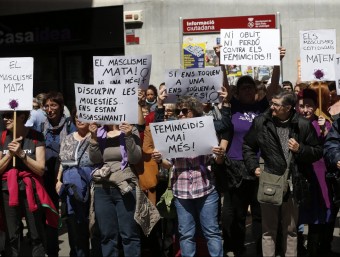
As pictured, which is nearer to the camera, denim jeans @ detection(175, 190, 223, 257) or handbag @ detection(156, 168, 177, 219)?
denim jeans @ detection(175, 190, 223, 257)

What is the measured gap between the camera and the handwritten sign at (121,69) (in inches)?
276

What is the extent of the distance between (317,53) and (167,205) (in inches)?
94.5

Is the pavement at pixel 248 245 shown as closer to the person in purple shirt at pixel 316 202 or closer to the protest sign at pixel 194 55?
the person in purple shirt at pixel 316 202

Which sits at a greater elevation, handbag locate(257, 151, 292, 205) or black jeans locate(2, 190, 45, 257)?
handbag locate(257, 151, 292, 205)

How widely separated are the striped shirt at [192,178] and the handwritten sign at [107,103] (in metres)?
0.62

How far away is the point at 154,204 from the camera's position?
7.35 m

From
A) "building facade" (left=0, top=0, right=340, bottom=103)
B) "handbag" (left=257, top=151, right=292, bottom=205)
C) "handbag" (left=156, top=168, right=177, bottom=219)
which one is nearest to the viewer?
"handbag" (left=257, top=151, right=292, bottom=205)

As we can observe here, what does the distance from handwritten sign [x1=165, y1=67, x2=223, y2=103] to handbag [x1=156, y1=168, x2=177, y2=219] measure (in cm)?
91

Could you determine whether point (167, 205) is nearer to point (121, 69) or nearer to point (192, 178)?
point (192, 178)

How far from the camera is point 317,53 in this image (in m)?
7.82

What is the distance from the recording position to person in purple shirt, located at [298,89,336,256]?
7121 millimetres

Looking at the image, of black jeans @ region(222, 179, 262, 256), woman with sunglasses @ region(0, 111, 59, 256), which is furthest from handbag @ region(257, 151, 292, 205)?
woman with sunglasses @ region(0, 111, 59, 256)

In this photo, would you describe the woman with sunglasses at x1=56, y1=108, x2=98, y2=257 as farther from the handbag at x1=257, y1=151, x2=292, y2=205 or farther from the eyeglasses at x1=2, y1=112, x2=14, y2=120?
the handbag at x1=257, y1=151, x2=292, y2=205

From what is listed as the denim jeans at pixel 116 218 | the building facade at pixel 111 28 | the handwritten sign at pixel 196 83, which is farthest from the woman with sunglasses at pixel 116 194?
the building facade at pixel 111 28
